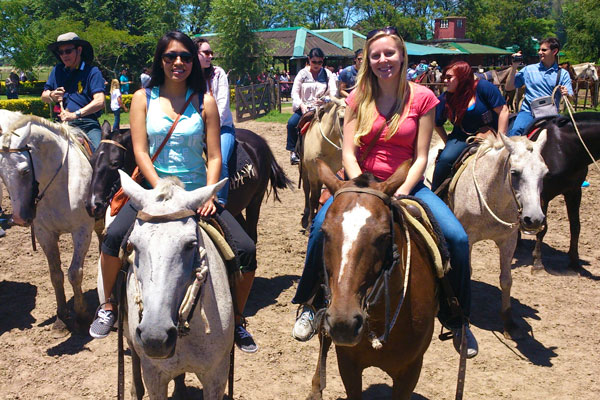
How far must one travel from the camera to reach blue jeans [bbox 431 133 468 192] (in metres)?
5.84

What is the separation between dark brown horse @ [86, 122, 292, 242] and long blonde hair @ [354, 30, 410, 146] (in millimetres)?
2341

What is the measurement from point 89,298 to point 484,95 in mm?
5056

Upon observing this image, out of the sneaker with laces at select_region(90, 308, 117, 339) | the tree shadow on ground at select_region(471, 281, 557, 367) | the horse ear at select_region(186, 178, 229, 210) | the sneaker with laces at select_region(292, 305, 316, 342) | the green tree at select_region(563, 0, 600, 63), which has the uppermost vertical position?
the green tree at select_region(563, 0, 600, 63)

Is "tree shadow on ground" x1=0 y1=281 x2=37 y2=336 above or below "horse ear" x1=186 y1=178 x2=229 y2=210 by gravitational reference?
below

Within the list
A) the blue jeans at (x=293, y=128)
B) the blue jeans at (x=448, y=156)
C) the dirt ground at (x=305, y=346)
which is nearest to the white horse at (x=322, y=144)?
the blue jeans at (x=293, y=128)

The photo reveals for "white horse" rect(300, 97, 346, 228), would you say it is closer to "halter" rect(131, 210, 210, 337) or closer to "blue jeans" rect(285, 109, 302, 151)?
"blue jeans" rect(285, 109, 302, 151)

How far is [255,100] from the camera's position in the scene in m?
23.9

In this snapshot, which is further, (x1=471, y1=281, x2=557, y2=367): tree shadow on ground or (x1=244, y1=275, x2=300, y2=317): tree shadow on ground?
(x1=244, y1=275, x2=300, y2=317): tree shadow on ground

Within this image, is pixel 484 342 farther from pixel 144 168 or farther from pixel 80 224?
pixel 80 224

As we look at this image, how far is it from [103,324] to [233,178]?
8.77 feet

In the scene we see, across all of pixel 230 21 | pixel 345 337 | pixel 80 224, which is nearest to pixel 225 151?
pixel 80 224

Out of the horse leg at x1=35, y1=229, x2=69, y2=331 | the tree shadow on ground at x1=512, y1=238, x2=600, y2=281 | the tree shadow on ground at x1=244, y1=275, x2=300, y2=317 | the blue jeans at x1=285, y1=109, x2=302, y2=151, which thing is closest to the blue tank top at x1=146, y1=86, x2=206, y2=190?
the horse leg at x1=35, y1=229, x2=69, y2=331

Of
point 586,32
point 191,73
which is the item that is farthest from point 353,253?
point 586,32

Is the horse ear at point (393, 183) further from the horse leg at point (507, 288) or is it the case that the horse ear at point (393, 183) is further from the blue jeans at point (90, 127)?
the blue jeans at point (90, 127)
